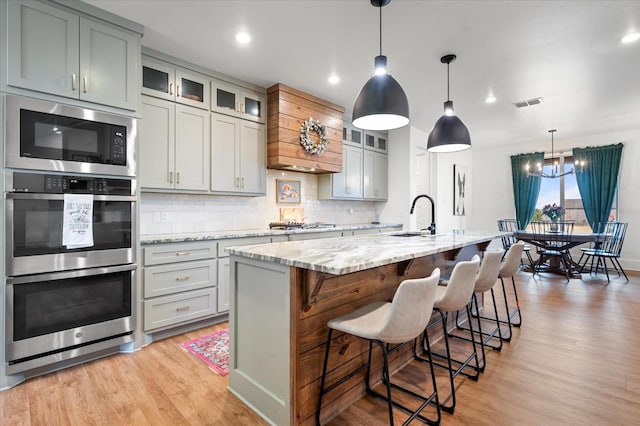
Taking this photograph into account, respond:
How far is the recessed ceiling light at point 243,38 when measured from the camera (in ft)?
9.37

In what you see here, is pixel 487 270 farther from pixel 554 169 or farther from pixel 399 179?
pixel 554 169

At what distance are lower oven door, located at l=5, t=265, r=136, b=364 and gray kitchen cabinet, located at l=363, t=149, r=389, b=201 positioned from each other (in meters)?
3.95

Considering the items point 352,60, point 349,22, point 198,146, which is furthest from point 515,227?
point 198,146

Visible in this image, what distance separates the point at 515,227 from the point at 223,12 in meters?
6.97

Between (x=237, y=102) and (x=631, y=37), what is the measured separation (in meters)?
3.91

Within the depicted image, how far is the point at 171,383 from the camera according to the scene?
2.15 meters

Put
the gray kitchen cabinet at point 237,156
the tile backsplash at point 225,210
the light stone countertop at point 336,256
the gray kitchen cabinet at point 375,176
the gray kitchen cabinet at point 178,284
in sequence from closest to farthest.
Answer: the light stone countertop at point 336,256 → the gray kitchen cabinet at point 178,284 → the tile backsplash at point 225,210 → the gray kitchen cabinet at point 237,156 → the gray kitchen cabinet at point 375,176

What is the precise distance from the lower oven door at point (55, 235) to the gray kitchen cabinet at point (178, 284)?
0.82 feet

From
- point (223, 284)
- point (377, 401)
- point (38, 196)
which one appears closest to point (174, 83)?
point (38, 196)

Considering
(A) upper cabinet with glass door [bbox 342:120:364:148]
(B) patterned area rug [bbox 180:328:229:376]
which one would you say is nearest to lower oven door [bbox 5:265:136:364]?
(B) patterned area rug [bbox 180:328:229:376]

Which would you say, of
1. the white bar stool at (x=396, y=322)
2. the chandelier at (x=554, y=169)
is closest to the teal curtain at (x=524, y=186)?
the chandelier at (x=554, y=169)

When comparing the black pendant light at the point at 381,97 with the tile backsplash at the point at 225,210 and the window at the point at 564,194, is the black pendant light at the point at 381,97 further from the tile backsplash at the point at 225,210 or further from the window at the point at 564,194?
the window at the point at 564,194

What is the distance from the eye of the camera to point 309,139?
4.24 m

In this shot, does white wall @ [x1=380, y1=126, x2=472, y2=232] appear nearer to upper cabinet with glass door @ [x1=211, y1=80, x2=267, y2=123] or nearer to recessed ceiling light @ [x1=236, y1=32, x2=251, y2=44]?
upper cabinet with glass door @ [x1=211, y1=80, x2=267, y2=123]
